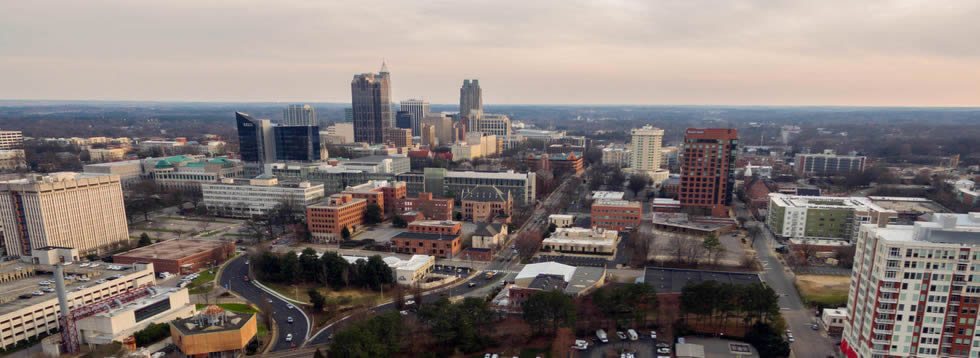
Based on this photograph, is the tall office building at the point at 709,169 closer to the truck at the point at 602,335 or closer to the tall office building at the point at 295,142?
the truck at the point at 602,335

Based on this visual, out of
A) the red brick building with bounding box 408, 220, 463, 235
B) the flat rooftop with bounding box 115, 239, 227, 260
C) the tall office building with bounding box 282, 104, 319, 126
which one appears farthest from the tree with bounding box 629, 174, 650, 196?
the tall office building with bounding box 282, 104, 319, 126

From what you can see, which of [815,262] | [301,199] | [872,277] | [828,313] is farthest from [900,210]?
[301,199]

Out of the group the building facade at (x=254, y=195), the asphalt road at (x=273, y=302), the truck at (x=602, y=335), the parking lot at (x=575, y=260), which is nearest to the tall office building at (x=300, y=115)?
the building facade at (x=254, y=195)

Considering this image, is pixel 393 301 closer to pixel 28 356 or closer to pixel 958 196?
pixel 28 356

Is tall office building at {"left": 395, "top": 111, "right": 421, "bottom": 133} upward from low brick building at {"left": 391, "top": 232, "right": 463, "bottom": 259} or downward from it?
upward

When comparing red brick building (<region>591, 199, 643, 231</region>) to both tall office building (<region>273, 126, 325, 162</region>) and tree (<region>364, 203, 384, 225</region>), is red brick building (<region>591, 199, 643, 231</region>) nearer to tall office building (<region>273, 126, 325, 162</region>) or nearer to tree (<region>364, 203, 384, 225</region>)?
tree (<region>364, 203, 384, 225</region>)
